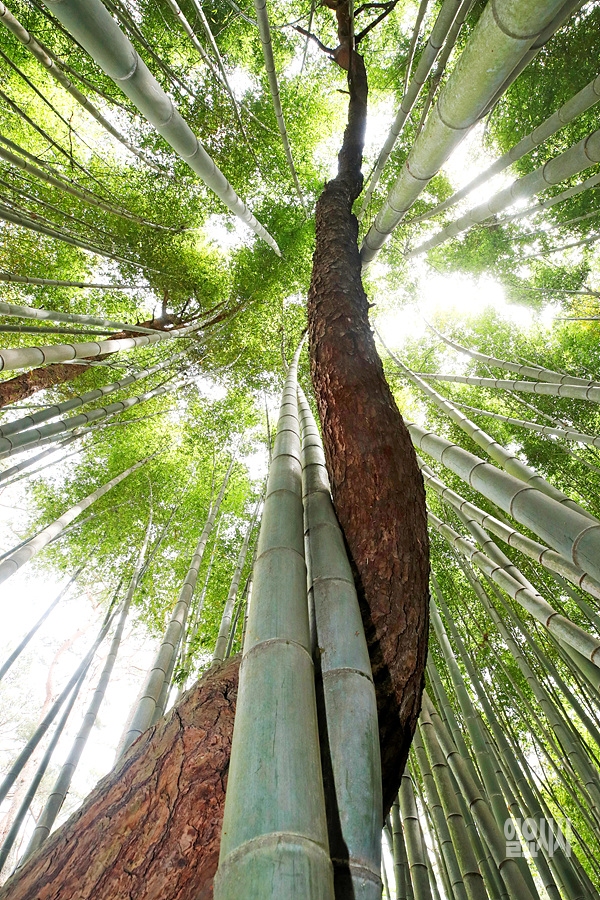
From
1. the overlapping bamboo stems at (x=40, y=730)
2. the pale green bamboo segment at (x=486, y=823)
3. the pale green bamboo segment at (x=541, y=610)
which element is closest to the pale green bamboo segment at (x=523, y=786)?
the pale green bamboo segment at (x=486, y=823)

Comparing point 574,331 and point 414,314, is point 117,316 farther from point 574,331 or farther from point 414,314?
point 574,331

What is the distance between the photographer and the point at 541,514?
4.07 feet

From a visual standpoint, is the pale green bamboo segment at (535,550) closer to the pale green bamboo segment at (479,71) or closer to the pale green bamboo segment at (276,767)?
the pale green bamboo segment at (276,767)

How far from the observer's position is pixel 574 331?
5.58 m

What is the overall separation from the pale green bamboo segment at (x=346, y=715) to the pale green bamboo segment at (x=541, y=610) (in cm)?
153

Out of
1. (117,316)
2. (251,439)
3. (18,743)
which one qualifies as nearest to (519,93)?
(251,439)

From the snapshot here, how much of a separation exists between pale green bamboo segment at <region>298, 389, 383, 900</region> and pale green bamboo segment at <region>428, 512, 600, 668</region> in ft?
5.01

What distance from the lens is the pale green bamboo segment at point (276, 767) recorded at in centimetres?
50

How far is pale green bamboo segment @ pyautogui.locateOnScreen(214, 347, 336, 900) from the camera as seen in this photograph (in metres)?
0.50

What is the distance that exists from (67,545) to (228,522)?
6.74ft

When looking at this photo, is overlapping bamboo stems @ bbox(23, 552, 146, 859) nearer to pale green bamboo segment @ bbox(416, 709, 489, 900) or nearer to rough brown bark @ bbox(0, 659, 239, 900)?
rough brown bark @ bbox(0, 659, 239, 900)

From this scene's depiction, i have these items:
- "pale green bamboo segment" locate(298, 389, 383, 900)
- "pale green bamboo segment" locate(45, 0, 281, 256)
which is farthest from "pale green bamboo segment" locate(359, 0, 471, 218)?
"pale green bamboo segment" locate(298, 389, 383, 900)

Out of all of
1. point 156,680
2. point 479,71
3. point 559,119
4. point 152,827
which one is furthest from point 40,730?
point 559,119

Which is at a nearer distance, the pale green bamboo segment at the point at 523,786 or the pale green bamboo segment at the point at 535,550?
the pale green bamboo segment at the point at 535,550
